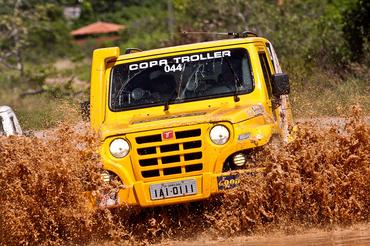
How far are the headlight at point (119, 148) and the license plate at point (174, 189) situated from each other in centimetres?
43

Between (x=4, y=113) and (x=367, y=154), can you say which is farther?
(x=4, y=113)

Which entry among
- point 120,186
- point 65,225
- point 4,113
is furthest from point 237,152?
point 4,113

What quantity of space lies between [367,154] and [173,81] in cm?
218

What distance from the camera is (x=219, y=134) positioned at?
7863mm

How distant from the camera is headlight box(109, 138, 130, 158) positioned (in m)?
7.96

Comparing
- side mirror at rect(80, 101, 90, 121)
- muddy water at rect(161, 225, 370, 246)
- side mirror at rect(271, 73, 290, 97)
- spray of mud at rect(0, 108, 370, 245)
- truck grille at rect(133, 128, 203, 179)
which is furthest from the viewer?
side mirror at rect(80, 101, 90, 121)

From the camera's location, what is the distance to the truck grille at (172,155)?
25.8 ft

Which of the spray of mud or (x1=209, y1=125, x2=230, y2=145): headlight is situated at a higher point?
(x1=209, y1=125, x2=230, y2=145): headlight

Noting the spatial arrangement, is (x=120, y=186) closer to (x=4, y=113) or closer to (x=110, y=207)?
(x=110, y=207)

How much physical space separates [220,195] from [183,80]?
5.28 feet

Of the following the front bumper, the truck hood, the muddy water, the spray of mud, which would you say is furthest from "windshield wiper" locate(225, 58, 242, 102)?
the muddy water

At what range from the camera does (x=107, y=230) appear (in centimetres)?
816

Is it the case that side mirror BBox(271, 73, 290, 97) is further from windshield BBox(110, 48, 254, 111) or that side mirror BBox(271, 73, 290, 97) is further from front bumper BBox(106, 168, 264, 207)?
front bumper BBox(106, 168, 264, 207)

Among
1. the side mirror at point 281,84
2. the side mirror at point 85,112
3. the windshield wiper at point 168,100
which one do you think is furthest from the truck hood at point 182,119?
the side mirror at point 85,112
